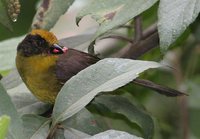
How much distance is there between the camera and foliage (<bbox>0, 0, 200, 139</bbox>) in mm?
1280

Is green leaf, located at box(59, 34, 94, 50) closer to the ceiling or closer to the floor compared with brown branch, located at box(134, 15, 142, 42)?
closer to the floor

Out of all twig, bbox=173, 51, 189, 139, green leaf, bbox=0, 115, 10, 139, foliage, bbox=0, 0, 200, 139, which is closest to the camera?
green leaf, bbox=0, 115, 10, 139

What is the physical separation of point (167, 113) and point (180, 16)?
158 centimetres

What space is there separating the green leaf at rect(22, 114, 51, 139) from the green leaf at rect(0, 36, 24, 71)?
17.7 inches

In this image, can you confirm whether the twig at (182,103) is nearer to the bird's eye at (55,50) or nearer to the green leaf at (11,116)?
the bird's eye at (55,50)

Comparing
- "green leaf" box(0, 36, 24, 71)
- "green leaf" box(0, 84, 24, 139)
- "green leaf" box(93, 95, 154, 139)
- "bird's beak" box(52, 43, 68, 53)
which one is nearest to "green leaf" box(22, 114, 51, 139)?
"green leaf" box(0, 84, 24, 139)

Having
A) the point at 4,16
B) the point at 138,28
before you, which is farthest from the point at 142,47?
the point at 4,16

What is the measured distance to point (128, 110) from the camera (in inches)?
67.9

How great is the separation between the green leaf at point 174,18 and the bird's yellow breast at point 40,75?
78cm

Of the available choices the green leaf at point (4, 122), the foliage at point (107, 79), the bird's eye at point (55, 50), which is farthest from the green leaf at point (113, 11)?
the bird's eye at point (55, 50)

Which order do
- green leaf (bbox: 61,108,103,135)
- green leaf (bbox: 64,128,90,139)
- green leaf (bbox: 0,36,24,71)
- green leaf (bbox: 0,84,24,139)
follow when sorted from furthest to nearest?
green leaf (bbox: 0,36,24,71) < green leaf (bbox: 61,108,103,135) < green leaf (bbox: 64,128,90,139) < green leaf (bbox: 0,84,24,139)

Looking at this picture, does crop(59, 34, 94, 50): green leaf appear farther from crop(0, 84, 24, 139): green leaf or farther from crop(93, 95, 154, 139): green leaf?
crop(0, 84, 24, 139): green leaf

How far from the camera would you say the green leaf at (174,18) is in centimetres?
130

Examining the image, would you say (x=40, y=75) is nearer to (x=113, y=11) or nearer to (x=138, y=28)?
(x=138, y=28)
